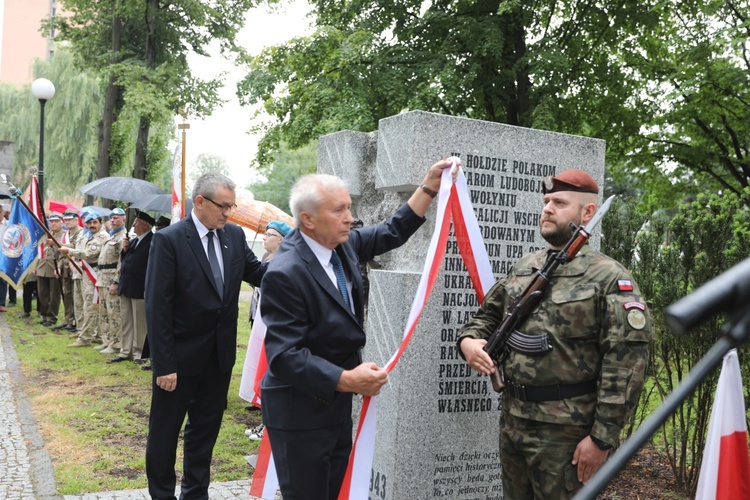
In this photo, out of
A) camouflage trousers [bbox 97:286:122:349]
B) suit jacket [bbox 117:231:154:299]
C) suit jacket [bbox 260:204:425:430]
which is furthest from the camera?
camouflage trousers [bbox 97:286:122:349]

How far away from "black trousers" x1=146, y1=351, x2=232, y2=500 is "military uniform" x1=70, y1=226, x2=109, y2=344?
7.70m

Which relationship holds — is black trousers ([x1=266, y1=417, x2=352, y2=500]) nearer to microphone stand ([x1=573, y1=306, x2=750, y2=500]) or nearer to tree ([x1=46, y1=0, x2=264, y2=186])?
microphone stand ([x1=573, y1=306, x2=750, y2=500])

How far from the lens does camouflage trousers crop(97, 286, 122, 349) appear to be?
11289 mm

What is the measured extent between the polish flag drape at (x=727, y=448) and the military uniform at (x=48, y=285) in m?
13.6

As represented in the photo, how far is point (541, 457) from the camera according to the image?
3268mm

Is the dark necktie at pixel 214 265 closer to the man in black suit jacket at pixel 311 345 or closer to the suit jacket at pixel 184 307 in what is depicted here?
the suit jacket at pixel 184 307

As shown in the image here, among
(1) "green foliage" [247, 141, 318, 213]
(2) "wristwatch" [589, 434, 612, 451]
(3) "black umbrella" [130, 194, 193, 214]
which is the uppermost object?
(1) "green foliage" [247, 141, 318, 213]

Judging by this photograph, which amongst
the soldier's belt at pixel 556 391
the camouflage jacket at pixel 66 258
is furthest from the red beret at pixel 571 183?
the camouflage jacket at pixel 66 258

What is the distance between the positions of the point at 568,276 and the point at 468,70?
11269 mm

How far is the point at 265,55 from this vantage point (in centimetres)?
1627

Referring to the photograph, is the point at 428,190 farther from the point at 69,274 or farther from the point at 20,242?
the point at 69,274

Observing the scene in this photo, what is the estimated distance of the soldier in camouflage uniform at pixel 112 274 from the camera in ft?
36.6

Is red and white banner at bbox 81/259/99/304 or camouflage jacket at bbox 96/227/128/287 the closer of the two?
camouflage jacket at bbox 96/227/128/287

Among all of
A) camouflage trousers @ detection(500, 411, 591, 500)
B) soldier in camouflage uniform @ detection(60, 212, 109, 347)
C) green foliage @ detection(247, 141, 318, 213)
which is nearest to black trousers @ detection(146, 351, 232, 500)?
camouflage trousers @ detection(500, 411, 591, 500)
